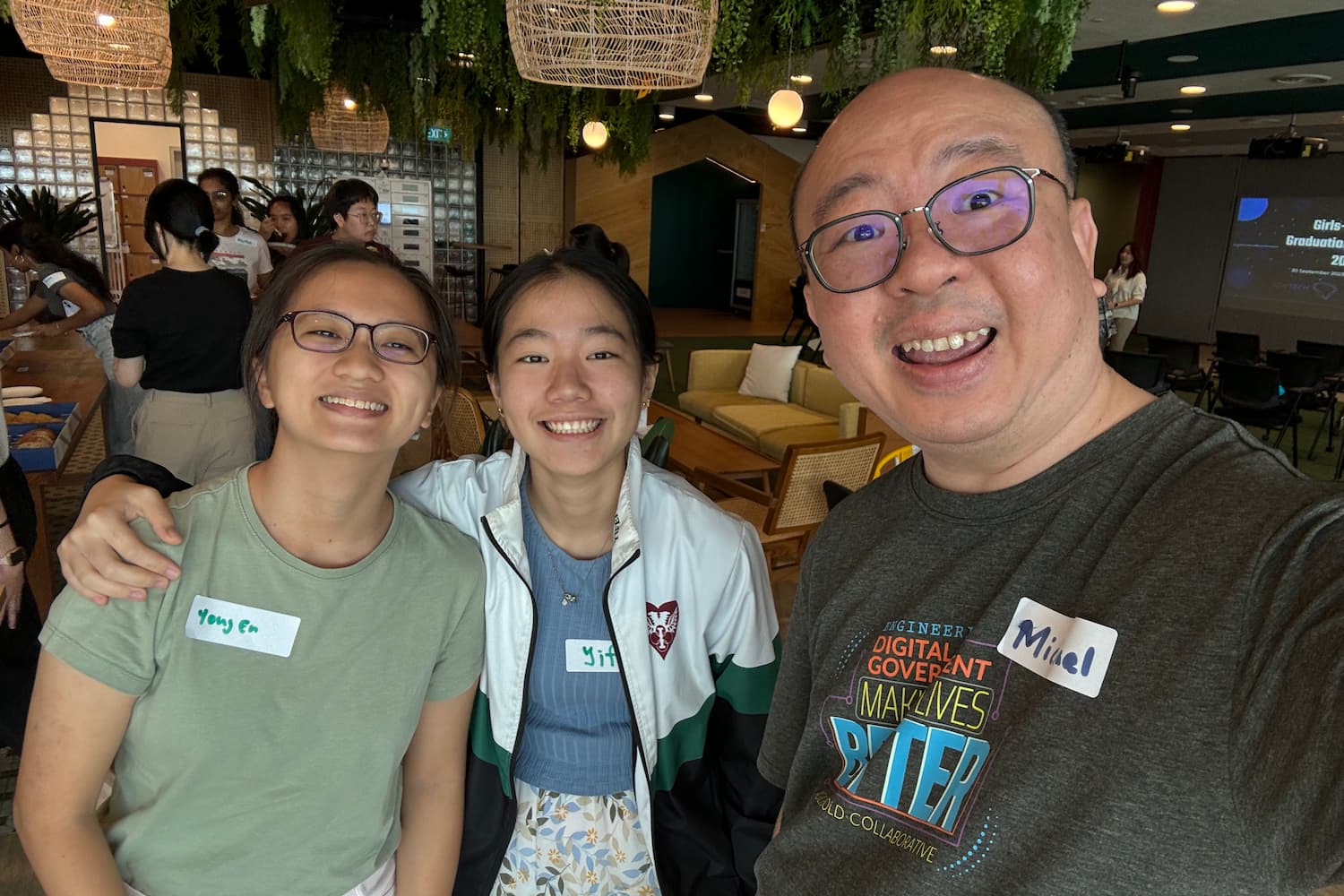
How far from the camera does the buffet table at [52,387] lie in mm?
3207

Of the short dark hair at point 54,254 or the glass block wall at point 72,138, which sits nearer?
the short dark hair at point 54,254

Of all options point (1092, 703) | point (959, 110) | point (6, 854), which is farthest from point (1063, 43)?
point (6, 854)

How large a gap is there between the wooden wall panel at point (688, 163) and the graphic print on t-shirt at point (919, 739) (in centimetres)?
1393

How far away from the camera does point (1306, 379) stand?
764 cm

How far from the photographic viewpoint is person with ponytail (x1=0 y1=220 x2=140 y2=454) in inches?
156

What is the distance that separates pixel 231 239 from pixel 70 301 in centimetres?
112

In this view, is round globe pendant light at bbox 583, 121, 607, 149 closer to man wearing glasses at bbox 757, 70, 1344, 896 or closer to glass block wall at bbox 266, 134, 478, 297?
glass block wall at bbox 266, 134, 478, 297

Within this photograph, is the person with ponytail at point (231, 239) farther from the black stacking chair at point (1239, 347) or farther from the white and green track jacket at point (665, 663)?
the black stacking chair at point (1239, 347)

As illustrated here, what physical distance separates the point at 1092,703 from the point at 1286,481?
0.27 meters

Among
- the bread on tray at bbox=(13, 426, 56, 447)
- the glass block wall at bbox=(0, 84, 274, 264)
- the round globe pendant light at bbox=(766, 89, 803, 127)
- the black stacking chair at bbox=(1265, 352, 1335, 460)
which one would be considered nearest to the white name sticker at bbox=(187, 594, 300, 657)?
the bread on tray at bbox=(13, 426, 56, 447)

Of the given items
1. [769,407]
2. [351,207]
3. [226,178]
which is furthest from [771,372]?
[226,178]

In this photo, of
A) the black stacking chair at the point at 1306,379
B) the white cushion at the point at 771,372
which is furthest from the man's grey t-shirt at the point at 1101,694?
the black stacking chair at the point at 1306,379

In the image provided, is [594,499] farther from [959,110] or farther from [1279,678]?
[1279,678]

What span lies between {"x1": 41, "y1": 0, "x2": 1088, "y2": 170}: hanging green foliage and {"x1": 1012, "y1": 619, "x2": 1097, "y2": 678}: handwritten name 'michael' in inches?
79.6
